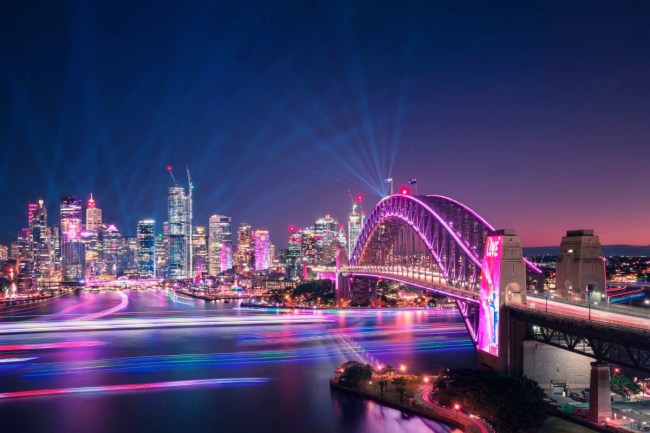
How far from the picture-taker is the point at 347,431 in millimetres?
23953

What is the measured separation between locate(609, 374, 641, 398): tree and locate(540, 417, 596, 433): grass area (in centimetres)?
396

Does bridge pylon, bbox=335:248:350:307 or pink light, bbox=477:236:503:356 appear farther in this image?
bridge pylon, bbox=335:248:350:307

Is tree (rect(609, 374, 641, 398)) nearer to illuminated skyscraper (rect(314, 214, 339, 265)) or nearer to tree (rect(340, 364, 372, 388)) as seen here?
tree (rect(340, 364, 372, 388))

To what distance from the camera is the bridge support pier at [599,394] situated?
19625mm


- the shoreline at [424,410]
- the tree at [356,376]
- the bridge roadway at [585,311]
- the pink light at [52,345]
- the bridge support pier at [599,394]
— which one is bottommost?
the pink light at [52,345]

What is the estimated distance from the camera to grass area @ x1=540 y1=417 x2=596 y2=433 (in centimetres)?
2003

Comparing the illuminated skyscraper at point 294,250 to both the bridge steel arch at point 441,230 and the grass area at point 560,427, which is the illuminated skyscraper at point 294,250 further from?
the grass area at point 560,427

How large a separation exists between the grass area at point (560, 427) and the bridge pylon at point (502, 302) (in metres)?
3.13

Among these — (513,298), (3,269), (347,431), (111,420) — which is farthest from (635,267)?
(3,269)

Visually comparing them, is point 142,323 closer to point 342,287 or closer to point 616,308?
point 342,287

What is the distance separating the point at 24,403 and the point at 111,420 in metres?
5.25

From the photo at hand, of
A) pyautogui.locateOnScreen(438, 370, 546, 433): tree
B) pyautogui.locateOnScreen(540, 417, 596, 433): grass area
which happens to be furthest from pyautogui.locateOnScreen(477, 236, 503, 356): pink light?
pyautogui.locateOnScreen(540, 417, 596, 433): grass area

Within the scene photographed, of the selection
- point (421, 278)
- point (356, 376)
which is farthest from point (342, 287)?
point (356, 376)

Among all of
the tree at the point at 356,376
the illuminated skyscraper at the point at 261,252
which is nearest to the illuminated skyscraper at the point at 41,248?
the illuminated skyscraper at the point at 261,252
